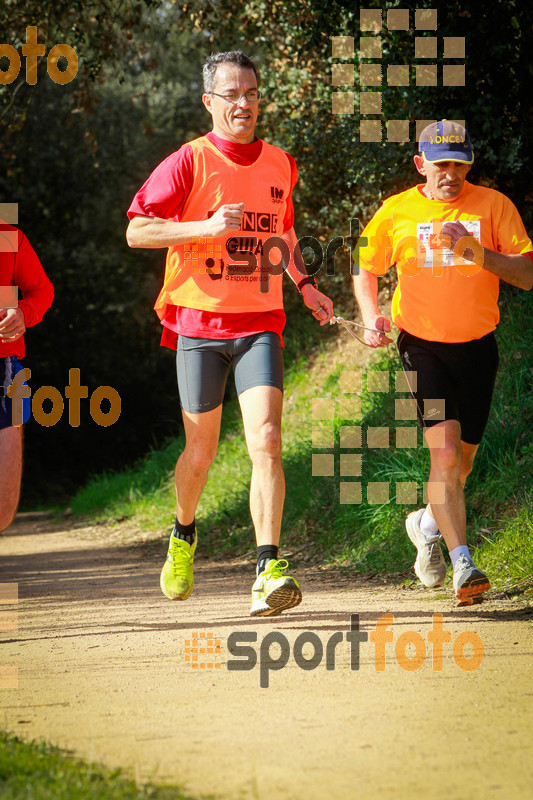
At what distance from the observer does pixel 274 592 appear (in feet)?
15.8

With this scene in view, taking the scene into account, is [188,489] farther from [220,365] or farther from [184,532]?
[220,365]

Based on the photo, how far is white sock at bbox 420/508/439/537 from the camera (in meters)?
5.93

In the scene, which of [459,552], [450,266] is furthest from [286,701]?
[450,266]

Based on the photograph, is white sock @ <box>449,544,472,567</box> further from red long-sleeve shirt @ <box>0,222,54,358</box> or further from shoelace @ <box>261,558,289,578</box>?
red long-sleeve shirt @ <box>0,222,54,358</box>

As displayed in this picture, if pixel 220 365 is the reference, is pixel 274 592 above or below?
below

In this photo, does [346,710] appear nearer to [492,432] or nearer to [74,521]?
[492,432]

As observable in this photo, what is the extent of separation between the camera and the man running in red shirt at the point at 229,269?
17.0ft

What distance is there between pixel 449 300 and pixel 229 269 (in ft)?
3.82

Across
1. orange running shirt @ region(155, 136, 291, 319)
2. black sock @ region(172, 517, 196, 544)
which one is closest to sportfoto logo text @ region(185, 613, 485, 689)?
black sock @ region(172, 517, 196, 544)

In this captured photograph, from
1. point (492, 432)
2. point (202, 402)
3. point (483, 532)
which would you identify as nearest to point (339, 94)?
point (492, 432)

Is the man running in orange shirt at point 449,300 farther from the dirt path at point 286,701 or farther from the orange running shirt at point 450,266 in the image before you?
the dirt path at point 286,701

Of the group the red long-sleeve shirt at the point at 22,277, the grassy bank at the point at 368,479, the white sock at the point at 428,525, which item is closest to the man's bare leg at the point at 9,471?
the red long-sleeve shirt at the point at 22,277

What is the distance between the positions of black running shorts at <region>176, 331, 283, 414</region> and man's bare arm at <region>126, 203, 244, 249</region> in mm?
515

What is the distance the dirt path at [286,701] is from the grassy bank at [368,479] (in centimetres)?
69
